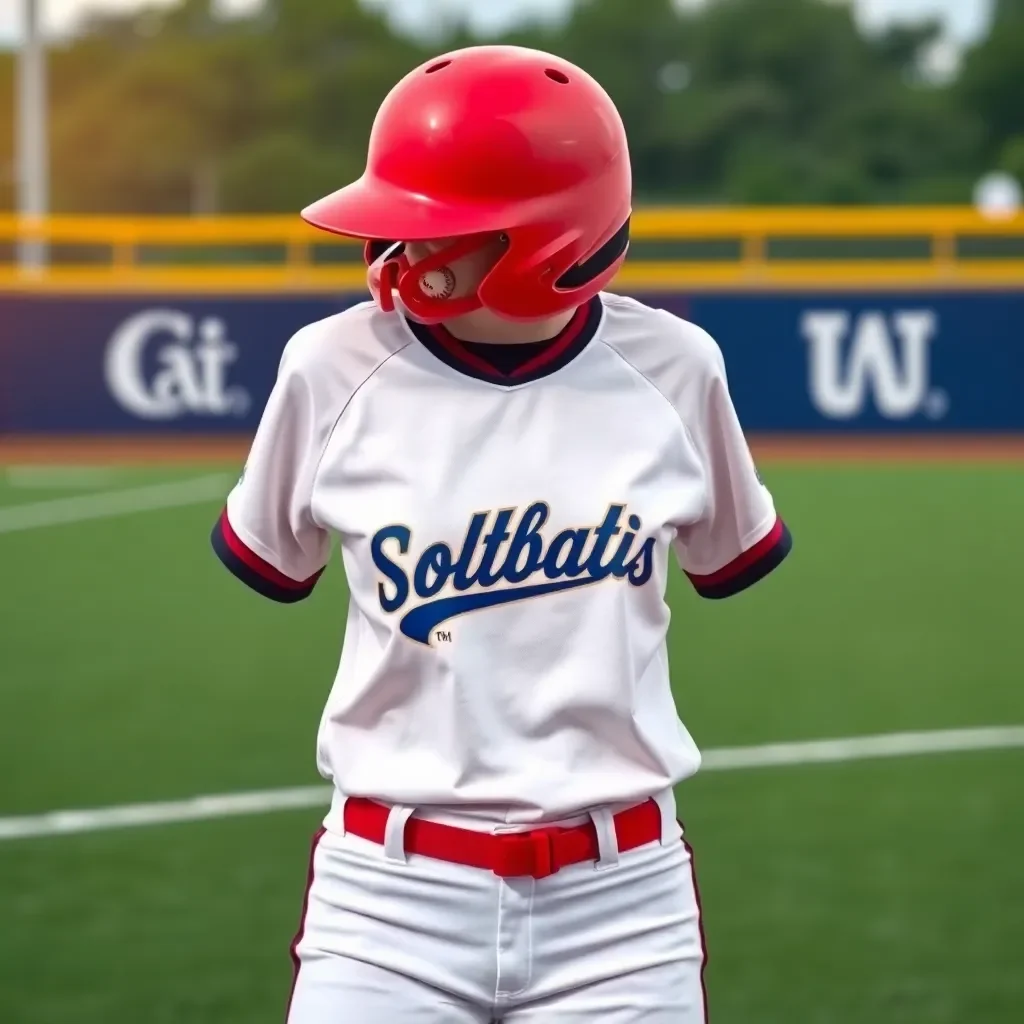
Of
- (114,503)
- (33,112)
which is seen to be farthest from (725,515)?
(33,112)

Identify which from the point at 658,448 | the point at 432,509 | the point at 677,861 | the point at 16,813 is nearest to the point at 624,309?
the point at 658,448

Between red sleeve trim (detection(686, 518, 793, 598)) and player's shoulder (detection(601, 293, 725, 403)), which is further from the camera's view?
red sleeve trim (detection(686, 518, 793, 598))

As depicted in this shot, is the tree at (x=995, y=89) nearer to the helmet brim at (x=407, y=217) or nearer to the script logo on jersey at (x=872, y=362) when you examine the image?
the script logo on jersey at (x=872, y=362)

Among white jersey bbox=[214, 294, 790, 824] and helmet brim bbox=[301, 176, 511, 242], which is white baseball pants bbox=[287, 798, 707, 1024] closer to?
white jersey bbox=[214, 294, 790, 824]

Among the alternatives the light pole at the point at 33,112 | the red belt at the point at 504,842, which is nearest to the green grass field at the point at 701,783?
the red belt at the point at 504,842

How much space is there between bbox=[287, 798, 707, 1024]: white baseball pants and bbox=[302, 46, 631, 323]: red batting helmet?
58cm

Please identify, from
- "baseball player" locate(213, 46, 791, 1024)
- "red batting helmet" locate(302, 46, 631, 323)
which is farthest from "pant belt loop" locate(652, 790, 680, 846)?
"red batting helmet" locate(302, 46, 631, 323)

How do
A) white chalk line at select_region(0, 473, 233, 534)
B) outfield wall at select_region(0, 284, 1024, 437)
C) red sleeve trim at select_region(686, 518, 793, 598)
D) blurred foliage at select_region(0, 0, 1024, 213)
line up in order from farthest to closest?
blurred foliage at select_region(0, 0, 1024, 213)
outfield wall at select_region(0, 284, 1024, 437)
white chalk line at select_region(0, 473, 233, 534)
red sleeve trim at select_region(686, 518, 793, 598)

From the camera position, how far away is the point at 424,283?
2.04 meters

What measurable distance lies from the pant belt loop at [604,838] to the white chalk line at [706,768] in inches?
131

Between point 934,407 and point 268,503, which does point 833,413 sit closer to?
point 934,407

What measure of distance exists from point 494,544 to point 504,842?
0.31 m

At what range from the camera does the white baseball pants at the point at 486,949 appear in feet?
6.57

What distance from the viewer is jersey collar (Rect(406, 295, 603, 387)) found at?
6.86ft
